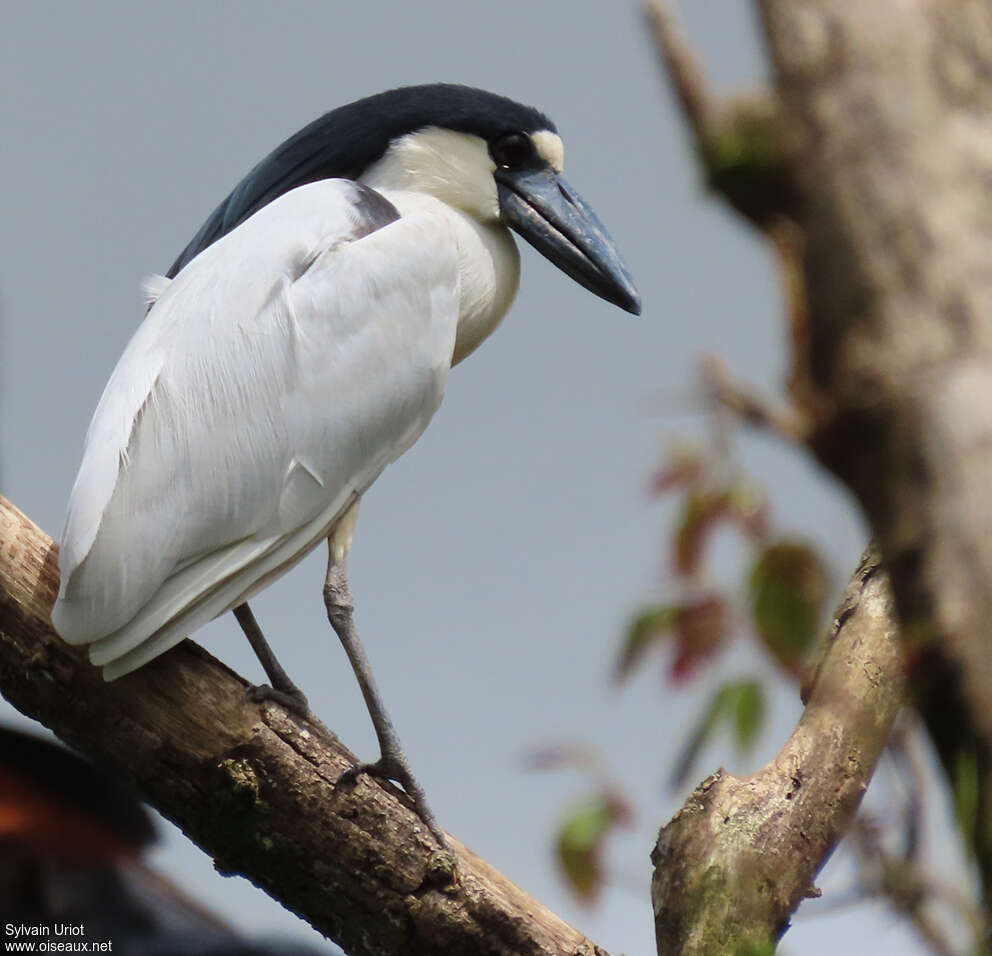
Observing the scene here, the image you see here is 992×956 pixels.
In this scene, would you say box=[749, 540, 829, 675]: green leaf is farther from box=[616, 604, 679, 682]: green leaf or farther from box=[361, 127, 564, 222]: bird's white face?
box=[361, 127, 564, 222]: bird's white face

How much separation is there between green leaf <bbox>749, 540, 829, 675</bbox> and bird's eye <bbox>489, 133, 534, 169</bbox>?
9.53ft

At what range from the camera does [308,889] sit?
266 cm

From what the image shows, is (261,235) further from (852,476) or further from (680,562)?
(852,476)

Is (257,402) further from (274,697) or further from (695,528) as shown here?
(695,528)

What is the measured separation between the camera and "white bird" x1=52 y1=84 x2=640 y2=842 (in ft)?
9.00

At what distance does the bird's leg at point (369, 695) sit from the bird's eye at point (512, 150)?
1281 mm

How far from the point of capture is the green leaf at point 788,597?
946mm

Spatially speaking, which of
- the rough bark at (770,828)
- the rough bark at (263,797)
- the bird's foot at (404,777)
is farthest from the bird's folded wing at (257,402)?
the rough bark at (770,828)

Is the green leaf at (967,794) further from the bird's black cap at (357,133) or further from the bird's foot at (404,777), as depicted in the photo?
the bird's black cap at (357,133)

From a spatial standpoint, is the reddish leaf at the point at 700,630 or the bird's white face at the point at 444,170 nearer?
the reddish leaf at the point at 700,630

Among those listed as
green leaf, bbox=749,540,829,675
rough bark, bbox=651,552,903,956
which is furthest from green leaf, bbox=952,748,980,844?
rough bark, bbox=651,552,903,956

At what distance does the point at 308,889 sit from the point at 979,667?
215 cm

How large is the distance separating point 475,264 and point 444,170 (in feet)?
1.03

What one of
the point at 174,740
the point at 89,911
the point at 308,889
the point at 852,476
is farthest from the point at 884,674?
the point at 852,476
